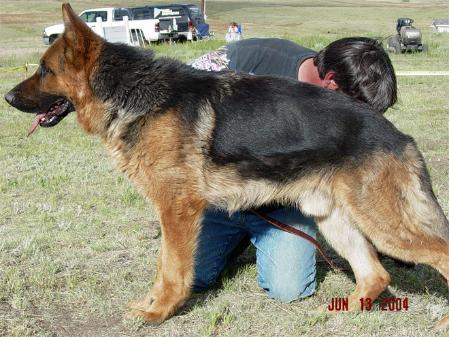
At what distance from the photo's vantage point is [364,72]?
12.9ft

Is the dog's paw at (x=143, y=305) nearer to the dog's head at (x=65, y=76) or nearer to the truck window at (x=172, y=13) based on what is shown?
the dog's head at (x=65, y=76)

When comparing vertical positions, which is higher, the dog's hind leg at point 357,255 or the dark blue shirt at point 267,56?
the dark blue shirt at point 267,56

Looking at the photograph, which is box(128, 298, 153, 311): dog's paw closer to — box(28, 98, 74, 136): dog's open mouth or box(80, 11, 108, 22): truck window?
box(28, 98, 74, 136): dog's open mouth

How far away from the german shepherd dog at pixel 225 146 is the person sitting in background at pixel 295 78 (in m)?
0.41

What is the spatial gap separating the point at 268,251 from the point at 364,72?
139 cm

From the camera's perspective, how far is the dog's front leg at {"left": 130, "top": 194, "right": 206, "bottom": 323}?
11.5 feet

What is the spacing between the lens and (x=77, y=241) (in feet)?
16.2

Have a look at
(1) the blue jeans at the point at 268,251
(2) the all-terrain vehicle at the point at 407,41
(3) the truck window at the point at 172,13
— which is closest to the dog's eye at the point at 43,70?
(1) the blue jeans at the point at 268,251

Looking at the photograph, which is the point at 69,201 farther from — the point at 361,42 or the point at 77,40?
the point at 361,42

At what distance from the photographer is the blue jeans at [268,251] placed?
4.09 m

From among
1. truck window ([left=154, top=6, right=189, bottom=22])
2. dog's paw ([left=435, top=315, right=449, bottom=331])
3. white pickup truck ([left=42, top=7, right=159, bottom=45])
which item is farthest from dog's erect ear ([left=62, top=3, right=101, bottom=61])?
truck window ([left=154, top=6, right=189, bottom=22])

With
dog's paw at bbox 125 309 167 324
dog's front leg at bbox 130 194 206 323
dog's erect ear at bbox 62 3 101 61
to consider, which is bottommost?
dog's paw at bbox 125 309 167 324

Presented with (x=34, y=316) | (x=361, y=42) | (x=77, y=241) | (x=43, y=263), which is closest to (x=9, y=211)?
(x=77, y=241)

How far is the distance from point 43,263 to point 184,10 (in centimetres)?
3012
